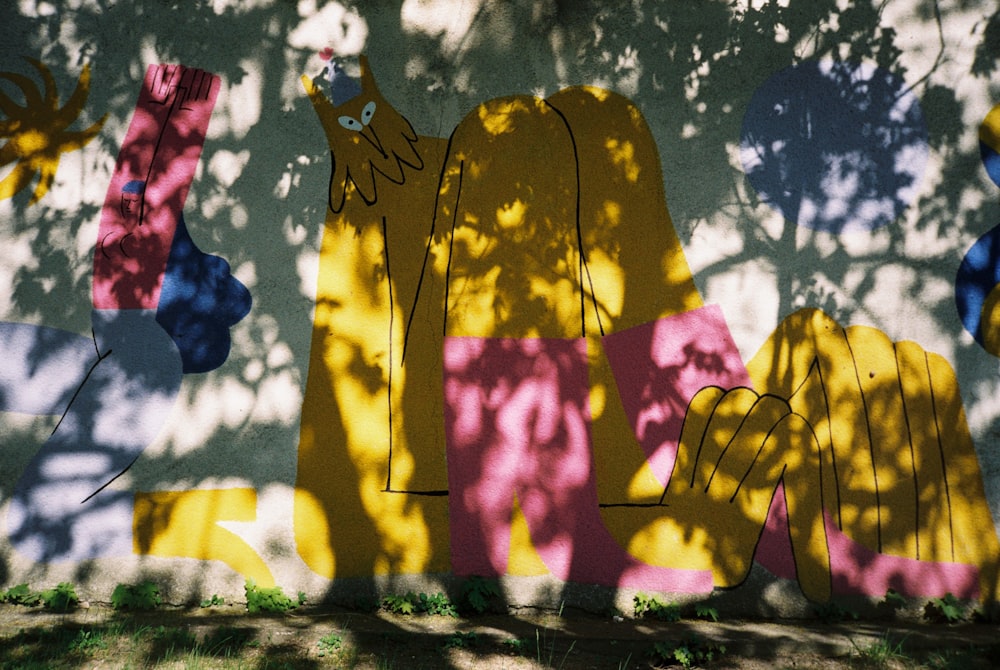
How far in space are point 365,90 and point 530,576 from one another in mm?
3214

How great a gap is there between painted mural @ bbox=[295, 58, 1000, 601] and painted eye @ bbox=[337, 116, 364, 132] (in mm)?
26

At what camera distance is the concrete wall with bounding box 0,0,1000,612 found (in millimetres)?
3822

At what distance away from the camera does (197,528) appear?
3775 millimetres

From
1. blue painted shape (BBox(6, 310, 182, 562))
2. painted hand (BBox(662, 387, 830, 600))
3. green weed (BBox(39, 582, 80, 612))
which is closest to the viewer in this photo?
green weed (BBox(39, 582, 80, 612))

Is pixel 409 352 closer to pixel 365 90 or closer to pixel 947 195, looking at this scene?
pixel 365 90

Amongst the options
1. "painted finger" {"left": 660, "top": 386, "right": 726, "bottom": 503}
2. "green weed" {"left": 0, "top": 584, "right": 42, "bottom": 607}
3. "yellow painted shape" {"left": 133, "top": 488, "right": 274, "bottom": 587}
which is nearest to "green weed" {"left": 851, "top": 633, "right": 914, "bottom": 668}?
"painted finger" {"left": 660, "top": 386, "right": 726, "bottom": 503}

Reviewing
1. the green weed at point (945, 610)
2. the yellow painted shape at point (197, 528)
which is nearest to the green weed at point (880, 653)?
the green weed at point (945, 610)

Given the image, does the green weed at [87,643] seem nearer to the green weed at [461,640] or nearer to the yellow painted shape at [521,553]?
the green weed at [461,640]

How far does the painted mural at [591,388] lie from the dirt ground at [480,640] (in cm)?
30

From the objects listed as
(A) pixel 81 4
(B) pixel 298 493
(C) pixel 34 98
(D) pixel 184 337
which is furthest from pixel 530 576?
(A) pixel 81 4

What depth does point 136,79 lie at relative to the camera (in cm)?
399

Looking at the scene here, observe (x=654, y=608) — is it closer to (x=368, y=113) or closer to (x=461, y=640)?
(x=461, y=640)

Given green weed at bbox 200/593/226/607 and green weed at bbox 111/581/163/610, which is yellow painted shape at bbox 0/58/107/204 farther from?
green weed at bbox 200/593/226/607

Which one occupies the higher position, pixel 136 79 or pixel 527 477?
pixel 136 79
